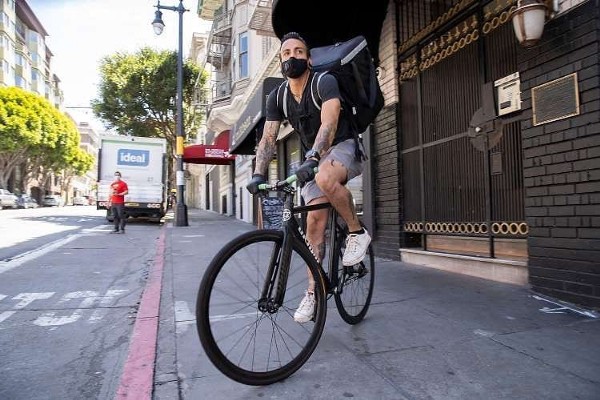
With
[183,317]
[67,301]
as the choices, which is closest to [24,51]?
[67,301]

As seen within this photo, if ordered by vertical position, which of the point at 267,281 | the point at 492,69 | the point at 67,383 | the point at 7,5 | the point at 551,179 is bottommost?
the point at 67,383

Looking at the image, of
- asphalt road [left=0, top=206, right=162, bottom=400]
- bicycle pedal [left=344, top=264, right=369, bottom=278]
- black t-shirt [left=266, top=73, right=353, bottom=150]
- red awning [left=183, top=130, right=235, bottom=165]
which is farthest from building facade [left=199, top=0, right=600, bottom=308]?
red awning [left=183, top=130, right=235, bottom=165]

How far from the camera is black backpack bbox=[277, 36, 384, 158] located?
298 cm

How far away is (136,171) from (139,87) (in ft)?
40.0

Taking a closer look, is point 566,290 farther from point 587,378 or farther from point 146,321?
point 146,321

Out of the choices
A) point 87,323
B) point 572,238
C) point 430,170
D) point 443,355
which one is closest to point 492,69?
point 430,170

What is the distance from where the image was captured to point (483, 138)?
505 cm

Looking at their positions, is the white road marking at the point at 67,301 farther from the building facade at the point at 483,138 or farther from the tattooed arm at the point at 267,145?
the building facade at the point at 483,138

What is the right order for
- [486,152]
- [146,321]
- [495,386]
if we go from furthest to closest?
[486,152]
[146,321]
[495,386]

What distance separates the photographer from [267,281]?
2359 mm

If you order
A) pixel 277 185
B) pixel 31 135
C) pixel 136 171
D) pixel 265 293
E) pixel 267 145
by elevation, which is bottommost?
pixel 265 293

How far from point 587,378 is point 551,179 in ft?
7.01

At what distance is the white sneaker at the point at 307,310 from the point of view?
2627 millimetres

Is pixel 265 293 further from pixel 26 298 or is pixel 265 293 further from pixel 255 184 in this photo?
pixel 26 298
